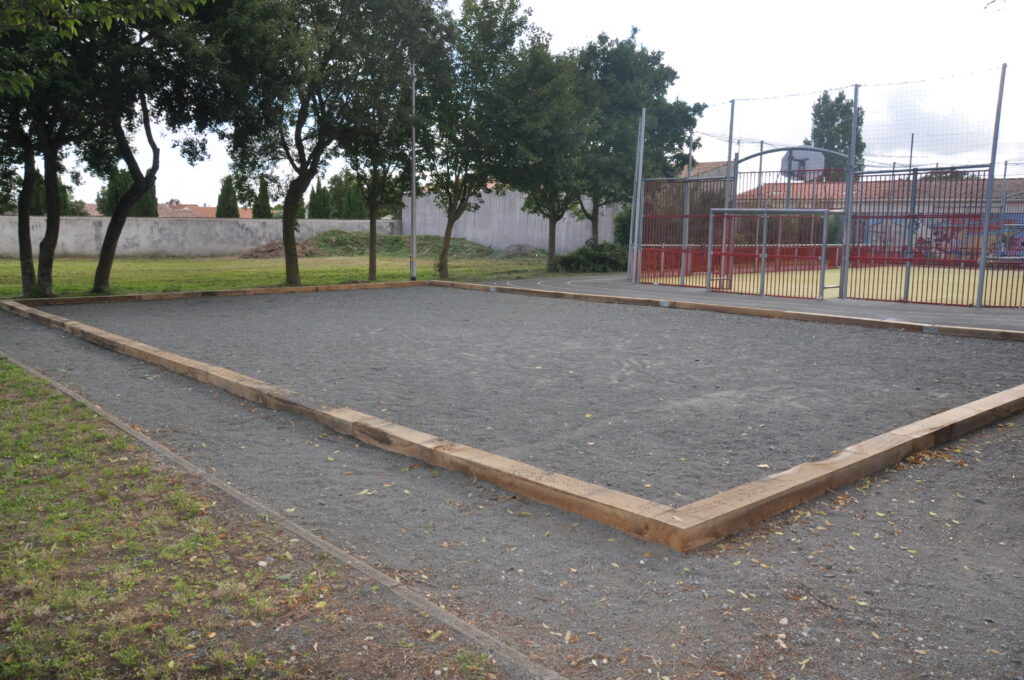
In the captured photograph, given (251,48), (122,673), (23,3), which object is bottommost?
(122,673)

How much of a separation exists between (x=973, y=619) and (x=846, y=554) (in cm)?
68

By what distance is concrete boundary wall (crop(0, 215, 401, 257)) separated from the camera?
33.5 meters

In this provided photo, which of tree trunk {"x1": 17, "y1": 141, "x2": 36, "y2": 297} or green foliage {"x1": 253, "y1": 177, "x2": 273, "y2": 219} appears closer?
tree trunk {"x1": 17, "y1": 141, "x2": 36, "y2": 297}

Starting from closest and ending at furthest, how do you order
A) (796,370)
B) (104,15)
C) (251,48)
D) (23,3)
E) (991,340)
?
(23,3), (104,15), (796,370), (991,340), (251,48)

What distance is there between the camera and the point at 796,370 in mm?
8500

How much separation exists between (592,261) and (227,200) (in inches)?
1057

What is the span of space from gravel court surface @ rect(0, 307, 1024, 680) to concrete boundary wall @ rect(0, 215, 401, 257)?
109 feet

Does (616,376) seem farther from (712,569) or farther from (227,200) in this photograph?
(227,200)

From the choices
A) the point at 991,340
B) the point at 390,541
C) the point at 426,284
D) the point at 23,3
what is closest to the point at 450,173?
the point at 426,284

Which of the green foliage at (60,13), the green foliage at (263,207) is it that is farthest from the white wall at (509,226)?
the green foliage at (60,13)

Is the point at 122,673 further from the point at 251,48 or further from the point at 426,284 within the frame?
the point at 426,284

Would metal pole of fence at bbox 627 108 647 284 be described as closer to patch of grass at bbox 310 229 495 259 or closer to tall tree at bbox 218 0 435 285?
tall tree at bbox 218 0 435 285

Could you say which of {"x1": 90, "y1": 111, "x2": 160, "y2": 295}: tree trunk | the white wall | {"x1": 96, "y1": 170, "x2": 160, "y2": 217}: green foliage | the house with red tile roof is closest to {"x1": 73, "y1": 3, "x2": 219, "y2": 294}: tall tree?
{"x1": 90, "y1": 111, "x2": 160, "y2": 295}: tree trunk

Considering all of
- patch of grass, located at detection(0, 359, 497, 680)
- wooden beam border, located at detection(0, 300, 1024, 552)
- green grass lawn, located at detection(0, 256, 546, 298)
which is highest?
green grass lawn, located at detection(0, 256, 546, 298)
